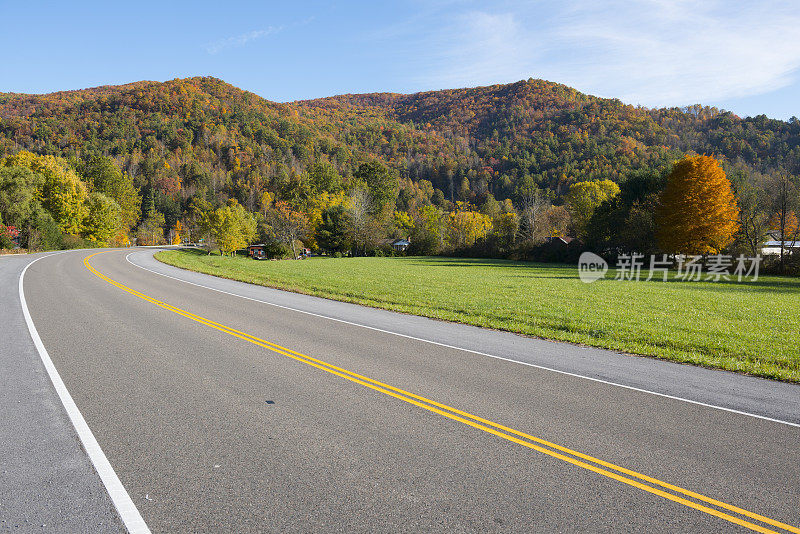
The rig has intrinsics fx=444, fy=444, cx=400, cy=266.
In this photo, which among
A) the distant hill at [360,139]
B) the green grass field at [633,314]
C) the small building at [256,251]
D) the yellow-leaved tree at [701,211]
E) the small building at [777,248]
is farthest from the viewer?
the distant hill at [360,139]

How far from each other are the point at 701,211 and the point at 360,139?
152 metres

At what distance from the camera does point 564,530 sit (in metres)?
3.72

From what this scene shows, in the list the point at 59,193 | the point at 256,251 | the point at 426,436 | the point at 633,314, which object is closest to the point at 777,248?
the point at 633,314

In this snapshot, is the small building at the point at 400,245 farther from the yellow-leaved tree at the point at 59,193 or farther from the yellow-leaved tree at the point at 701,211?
the yellow-leaved tree at the point at 59,193

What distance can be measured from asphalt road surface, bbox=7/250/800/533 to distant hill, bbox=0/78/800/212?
112m

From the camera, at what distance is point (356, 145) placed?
17375 centimetres

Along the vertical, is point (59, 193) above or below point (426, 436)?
above

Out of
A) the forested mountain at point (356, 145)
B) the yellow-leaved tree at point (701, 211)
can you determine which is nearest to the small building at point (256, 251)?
the forested mountain at point (356, 145)

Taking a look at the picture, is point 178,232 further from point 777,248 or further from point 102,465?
point 102,465

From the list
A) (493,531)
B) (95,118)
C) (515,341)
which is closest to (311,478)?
(493,531)

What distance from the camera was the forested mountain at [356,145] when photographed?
11719 cm

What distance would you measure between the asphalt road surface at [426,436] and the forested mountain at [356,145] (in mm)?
82044

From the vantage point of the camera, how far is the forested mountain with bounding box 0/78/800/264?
117188 mm

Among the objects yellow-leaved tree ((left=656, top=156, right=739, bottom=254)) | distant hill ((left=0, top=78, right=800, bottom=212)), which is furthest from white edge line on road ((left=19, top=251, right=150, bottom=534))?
distant hill ((left=0, top=78, right=800, bottom=212))
